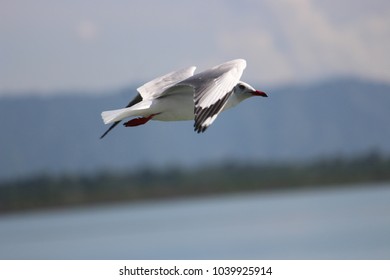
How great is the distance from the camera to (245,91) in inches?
317

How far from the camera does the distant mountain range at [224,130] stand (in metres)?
70.6

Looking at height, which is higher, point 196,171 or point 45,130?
point 45,130

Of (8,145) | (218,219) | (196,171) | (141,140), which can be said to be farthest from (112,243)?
(141,140)

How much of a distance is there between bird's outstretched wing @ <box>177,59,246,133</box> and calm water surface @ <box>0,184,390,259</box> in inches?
229

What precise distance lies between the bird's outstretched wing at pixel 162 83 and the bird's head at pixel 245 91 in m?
0.53

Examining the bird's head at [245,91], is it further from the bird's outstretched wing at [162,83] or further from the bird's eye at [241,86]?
the bird's outstretched wing at [162,83]

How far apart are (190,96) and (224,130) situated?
275 ft

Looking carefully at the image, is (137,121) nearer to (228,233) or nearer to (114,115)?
(114,115)

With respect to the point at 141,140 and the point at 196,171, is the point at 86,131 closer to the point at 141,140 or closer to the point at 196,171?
the point at 141,140

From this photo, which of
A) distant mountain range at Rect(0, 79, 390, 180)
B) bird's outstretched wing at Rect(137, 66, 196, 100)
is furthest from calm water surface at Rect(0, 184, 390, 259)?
distant mountain range at Rect(0, 79, 390, 180)

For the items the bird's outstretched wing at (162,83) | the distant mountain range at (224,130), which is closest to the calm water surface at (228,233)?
the bird's outstretched wing at (162,83)

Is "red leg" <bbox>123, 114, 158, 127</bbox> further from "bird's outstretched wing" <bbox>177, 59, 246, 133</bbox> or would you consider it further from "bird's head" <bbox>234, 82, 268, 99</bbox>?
"bird's head" <bbox>234, 82, 268, 99</bbox>

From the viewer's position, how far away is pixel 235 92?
26.4 feet
